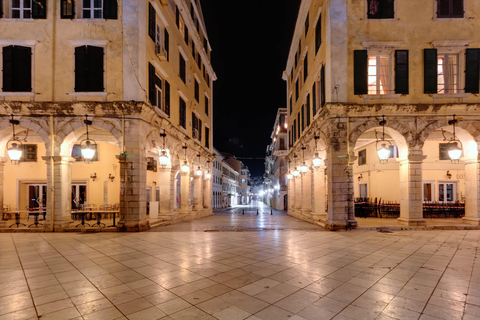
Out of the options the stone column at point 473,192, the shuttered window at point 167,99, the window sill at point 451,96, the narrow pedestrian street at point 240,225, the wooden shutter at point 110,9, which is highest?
the wooden shutter at point 110,9

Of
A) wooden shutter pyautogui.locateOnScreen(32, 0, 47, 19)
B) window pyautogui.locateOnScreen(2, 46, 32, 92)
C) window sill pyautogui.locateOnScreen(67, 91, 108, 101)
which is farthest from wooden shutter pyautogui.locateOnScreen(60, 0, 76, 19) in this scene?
window sill pyautogui.locateOnScreen(67, 91, 108, 101)

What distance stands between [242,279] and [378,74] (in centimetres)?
1222

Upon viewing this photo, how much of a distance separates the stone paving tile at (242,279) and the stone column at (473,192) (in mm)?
4513

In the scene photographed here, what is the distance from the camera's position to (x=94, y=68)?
12.5 m

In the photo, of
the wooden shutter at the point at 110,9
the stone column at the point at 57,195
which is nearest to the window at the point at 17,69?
the stone column at the point at 57,195

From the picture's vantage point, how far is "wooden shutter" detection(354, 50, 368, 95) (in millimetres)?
12648

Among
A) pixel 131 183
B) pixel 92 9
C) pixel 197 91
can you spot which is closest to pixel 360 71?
pixel 131 183

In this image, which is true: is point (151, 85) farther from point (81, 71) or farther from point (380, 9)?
point (380, 9)

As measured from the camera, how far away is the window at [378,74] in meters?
13.0

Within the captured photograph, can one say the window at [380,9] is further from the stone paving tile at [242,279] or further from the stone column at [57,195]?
the stone column at [57,195]

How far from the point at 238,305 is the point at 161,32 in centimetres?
1524

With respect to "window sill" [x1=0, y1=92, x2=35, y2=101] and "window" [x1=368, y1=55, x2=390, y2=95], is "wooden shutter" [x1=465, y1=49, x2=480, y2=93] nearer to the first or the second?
"window" [x1=368, y1=55, x2=390, y2=95]

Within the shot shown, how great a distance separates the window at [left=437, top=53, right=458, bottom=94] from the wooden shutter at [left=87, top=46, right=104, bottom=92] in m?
16.9

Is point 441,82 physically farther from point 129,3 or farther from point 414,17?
point 129,3
